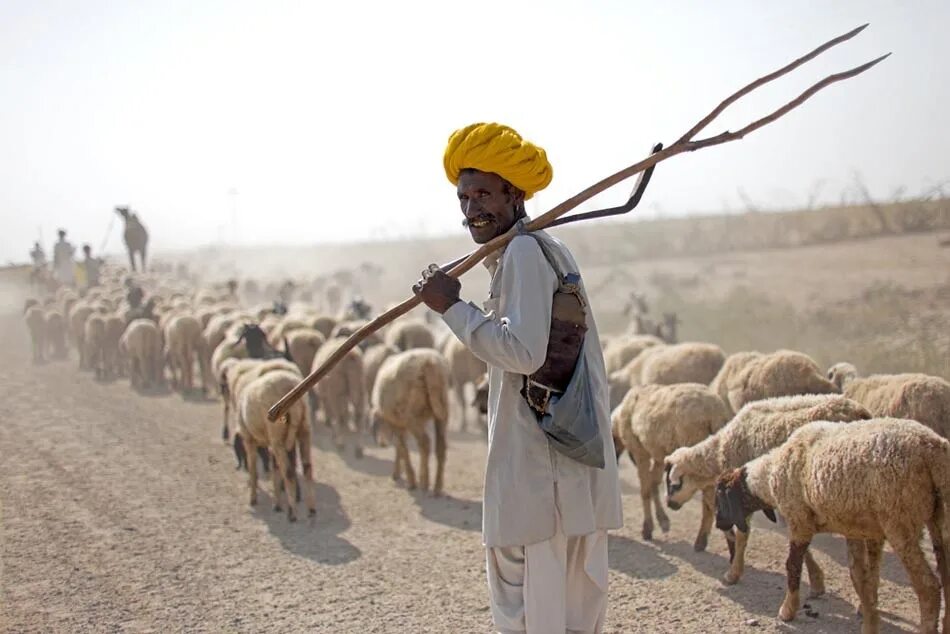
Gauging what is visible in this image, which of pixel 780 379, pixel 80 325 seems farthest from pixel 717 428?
pixel 80 325

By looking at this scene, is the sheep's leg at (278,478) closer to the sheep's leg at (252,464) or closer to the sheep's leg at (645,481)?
the sheep's leg at (252,464)

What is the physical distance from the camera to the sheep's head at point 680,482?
695 centimetres

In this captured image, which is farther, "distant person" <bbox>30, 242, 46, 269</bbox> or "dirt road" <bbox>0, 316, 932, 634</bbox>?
"distant person" <bbox>30, 242, 46, 269</bbox>

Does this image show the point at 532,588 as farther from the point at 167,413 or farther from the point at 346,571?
the point at 167,413

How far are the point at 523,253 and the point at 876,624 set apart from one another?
3826 millimetres

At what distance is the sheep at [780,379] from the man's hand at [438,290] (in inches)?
245

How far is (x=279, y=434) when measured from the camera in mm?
8594

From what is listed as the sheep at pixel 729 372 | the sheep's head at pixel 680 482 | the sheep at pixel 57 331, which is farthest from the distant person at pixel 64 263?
the sheep's head at pixel 680 482

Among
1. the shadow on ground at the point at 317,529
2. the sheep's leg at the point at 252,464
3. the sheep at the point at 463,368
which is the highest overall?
the sheep at the point at 463,368

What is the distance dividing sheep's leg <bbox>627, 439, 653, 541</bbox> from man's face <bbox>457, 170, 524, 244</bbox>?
524 cm

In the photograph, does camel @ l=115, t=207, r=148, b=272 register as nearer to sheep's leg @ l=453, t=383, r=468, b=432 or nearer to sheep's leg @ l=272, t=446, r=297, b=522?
sheep's leg @ l=453, t=383, r=468, b=432

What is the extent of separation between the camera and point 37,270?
2955 cm

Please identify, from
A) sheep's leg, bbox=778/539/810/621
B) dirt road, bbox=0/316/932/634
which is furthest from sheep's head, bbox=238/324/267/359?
sheep's leg, bbox=778/539/810/621

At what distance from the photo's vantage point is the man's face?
322 centimetres
